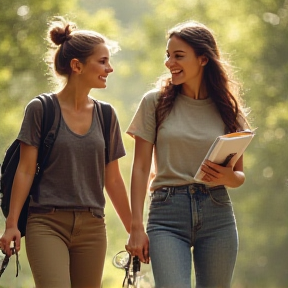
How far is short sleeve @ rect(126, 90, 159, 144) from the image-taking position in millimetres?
3609

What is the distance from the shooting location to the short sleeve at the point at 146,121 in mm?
3609

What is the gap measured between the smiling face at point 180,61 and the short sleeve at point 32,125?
571mm

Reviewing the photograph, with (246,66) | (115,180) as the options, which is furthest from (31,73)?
(115,180)

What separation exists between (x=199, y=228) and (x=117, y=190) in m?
0.52

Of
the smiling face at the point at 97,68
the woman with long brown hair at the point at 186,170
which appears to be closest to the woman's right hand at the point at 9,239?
the woman with long brown hair at the point at 186,170

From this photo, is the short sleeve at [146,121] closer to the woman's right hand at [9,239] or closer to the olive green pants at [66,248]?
the olive green pants at [66,248]

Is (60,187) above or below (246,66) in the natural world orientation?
below

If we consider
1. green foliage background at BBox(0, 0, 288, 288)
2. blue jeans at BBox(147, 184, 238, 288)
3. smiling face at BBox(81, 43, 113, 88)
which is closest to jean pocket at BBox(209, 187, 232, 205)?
blue jeans at BBox(147, 184, 238, 288)

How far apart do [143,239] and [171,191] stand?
8.8 inches

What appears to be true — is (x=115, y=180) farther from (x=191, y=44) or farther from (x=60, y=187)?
(x=191, y=44)

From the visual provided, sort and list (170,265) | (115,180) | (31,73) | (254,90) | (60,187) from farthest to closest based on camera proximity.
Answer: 1. (254,90)
2. (31,73)
3. (115,180)
4. (60,187)
5. (170,265)

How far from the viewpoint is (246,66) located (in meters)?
12.4

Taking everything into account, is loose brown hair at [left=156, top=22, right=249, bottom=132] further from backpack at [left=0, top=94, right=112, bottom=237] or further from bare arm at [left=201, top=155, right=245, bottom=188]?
backpack at [left=0, top=94, right=112, bottom=237]

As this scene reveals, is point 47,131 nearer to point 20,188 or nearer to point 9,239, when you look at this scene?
point 20,188
